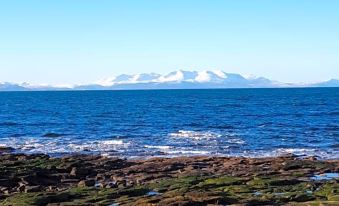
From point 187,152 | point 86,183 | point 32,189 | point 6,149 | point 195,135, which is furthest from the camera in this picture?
point 195,135

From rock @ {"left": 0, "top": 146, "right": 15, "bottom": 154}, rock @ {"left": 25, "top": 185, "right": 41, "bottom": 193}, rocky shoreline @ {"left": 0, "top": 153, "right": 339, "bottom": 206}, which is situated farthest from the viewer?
rock @ {"left": 0, "top": 146, "right": 15, "bottom": 154}

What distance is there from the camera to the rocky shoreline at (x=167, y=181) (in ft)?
89.7

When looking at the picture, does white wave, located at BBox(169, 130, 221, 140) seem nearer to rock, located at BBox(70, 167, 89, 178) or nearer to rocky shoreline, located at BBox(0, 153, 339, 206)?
rocky shoreline, located at BBox(0, 153, 339, 206)

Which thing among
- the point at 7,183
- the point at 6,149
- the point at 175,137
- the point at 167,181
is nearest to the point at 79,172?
the point at 7,183

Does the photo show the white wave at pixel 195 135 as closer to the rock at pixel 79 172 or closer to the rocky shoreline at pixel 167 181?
the rocky shoreline at pixel 167 181

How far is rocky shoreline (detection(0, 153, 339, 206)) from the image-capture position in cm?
2733

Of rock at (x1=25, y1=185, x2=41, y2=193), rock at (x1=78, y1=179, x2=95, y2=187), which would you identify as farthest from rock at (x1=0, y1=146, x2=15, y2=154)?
rock at (x1=25, y1=185, x2=41, y2=193)

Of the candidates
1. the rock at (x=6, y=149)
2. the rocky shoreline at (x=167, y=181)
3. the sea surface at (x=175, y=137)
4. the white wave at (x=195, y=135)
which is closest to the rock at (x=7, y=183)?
the rocky shoreline at (x=167, y=181)

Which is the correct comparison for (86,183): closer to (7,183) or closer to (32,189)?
(32,189)

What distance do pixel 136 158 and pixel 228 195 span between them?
878 inches

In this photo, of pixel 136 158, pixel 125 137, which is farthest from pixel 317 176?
pixel 125 137

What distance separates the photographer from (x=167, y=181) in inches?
1328

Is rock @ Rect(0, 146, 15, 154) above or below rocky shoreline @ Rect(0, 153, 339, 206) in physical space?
below

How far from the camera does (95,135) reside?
7500cm
